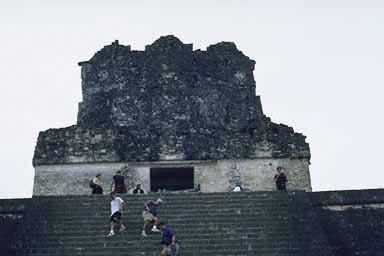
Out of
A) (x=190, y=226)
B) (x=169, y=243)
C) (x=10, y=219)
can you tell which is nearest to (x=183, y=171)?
(x=10, y=219)

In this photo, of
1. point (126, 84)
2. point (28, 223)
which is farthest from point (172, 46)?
point (28, 223)

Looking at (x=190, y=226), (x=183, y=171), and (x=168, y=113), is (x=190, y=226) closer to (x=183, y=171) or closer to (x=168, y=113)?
(x=183, y=171)

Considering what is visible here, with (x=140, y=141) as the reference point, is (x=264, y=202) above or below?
below

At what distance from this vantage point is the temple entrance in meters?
18.6

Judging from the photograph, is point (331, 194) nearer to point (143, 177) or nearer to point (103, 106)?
point (143, 177)

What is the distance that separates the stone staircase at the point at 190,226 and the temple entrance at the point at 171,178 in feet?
17.0

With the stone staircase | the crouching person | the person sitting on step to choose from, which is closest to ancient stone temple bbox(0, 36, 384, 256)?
the stone staircase

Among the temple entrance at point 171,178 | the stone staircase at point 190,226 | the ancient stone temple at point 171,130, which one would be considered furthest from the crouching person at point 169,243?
the temple entrance at point 171,178

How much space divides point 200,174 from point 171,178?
1.20 meters

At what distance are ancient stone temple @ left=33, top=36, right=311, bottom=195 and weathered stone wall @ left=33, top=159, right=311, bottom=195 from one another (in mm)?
28

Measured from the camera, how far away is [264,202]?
517 inches

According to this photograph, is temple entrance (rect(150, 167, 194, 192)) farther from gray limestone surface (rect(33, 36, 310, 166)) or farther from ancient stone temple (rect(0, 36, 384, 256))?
gray limestone surface (rect(33, 36, 310, 166))

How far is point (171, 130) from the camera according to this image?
19234mm

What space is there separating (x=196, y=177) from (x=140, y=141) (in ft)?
6.58
